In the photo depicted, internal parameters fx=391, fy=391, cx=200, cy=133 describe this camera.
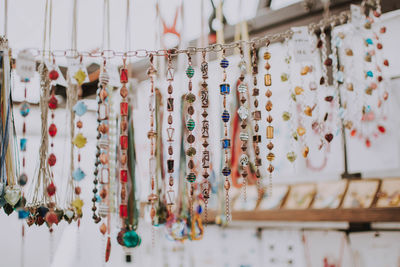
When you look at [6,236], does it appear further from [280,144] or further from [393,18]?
[393,18]

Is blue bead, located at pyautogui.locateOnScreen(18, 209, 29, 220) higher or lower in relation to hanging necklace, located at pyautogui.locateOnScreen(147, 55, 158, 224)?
lower

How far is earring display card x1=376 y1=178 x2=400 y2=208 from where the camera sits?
1.64 metres

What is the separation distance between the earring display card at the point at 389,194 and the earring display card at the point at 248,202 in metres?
0.67

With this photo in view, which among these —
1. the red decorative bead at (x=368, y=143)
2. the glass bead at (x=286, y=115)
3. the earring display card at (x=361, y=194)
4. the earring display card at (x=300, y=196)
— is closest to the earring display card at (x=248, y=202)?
the earring display card at (x=300, y=196)

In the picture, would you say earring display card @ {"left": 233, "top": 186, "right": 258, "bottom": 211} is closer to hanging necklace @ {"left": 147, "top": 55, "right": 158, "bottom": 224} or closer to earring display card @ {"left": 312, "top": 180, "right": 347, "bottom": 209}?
earring display card @ {"left": 312, "top": 180, "right": 347, "bottom": 209}

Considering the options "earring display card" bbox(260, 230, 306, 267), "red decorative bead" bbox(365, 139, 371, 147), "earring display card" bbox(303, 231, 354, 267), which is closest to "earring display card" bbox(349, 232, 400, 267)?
"earring display card" bbox(303, 231, 354, 267)

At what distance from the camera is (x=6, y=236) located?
2137 millimetres

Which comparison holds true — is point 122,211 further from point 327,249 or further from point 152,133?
point 327,249

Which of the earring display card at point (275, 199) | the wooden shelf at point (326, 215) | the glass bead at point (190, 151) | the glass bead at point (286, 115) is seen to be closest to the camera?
the glass bead at point (190, 151)

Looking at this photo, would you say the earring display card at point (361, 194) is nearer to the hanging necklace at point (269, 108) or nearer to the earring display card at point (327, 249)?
the earring display card at point (327, 249)

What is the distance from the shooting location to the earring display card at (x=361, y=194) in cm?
174

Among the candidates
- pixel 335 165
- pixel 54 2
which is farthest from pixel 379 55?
pixel 54 2

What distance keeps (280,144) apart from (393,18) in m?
0.85

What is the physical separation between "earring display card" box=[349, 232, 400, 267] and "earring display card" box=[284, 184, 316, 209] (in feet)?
0.85
